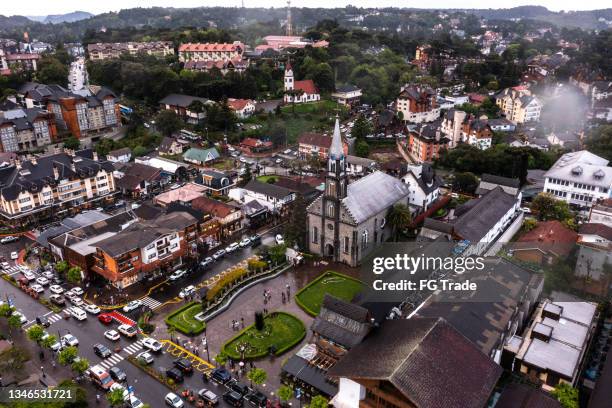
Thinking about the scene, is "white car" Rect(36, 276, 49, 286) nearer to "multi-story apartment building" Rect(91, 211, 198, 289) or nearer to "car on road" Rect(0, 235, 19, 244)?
"multi-story apartment building" Rect(91, 211, 198, 289)

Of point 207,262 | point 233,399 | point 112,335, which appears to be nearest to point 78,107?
point 207,262

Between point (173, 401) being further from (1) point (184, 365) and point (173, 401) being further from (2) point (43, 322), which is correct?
(2) point (43, 322)

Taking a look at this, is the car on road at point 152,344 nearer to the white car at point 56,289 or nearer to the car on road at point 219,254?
the white car at point 56,289

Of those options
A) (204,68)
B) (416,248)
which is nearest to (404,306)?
(416,248)

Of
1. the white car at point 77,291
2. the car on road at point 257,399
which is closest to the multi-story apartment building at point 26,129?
the white car at point 77,291

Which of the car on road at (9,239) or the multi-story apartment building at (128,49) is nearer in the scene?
the car on road at (9,239)

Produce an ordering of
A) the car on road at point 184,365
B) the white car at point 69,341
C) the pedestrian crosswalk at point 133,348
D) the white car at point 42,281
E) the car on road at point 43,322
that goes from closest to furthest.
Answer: the car on road at point 184,365 < the pedestrian crosswalk at point 133,348 < the white car at point 69,341 < the car on road at point 43,322 < the white car at point 42,281

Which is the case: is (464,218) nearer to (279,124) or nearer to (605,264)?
(605,264)
